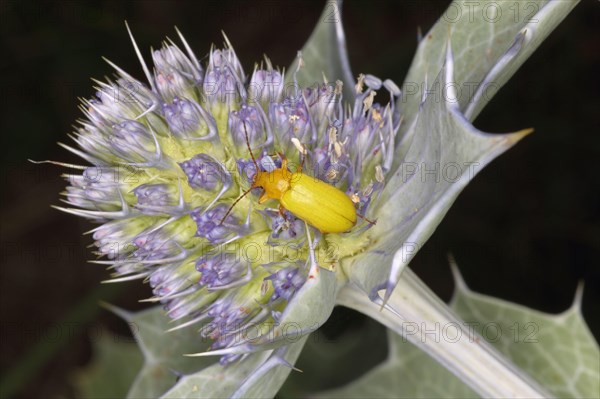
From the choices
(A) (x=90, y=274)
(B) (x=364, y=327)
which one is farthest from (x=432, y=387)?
(A) (x=90, y=274)

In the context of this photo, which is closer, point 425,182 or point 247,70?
point 425,182

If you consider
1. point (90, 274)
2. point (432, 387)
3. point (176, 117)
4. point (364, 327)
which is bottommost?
point (90, 274)

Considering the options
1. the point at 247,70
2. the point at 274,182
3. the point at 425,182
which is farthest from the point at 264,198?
the point at 247,70

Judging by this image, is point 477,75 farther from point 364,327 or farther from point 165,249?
point 364,327

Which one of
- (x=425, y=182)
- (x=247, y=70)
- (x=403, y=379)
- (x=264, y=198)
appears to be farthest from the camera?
(x=247, y=70)

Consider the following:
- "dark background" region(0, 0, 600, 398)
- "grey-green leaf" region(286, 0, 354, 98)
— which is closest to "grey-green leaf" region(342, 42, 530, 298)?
"grey-green leaf" region(286, 0, 354, 98)

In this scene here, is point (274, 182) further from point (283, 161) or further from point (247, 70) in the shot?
point (247, 70)
